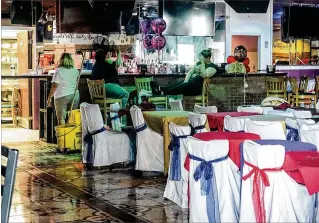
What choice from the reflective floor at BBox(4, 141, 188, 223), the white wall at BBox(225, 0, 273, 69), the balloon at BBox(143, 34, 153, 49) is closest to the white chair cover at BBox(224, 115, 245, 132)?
the reflective floor at BBox(4, 141, 188, 223)

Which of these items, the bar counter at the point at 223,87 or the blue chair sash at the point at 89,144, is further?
the bar counter at the point at 223,87

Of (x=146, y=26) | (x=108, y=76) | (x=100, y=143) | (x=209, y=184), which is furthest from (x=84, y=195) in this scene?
(x=146, y=26)

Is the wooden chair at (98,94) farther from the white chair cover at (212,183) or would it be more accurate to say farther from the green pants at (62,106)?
the white chair cover at (212,183)

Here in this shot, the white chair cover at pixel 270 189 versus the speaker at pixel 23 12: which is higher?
the speaker at pixel 23 12

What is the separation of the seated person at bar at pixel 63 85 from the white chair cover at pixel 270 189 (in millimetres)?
5982

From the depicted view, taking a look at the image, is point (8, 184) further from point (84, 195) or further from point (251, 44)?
point (251, 44)

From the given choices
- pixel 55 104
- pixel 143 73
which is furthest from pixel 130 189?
pixel 143 73

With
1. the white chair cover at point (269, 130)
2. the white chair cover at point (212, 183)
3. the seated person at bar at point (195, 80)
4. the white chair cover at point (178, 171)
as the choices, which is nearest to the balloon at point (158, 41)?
the seated person at bar at point (195, 80)

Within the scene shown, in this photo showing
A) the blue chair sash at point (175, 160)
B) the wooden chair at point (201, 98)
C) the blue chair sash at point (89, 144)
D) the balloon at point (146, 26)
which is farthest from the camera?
the balloon at point (146, 26)

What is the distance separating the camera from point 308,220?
4.84 m

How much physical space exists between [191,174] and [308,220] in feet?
3.38

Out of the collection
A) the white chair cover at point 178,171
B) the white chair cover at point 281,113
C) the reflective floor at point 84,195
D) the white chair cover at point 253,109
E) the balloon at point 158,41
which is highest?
the balloon at point 158,41

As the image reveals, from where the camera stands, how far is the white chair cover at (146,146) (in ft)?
25.3

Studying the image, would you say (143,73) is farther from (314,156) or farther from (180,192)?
(314,156)
